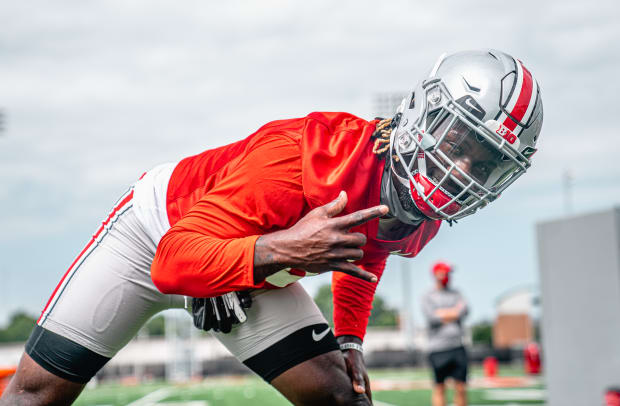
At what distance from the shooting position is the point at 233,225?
7.77ft

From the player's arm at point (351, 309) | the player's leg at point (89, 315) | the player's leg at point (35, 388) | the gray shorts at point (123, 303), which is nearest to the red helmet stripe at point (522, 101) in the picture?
the player's arm at point (351, 309)

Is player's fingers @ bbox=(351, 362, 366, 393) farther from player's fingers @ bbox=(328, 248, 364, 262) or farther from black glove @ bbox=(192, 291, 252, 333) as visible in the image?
player's fingers @ bbox=(328, 248, 364, 262)

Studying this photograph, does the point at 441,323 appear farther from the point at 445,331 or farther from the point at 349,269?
the point at 349,269

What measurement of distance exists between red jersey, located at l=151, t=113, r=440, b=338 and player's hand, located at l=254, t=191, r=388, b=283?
5 centimetres

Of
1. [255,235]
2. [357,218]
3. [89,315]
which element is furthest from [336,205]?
[89,315]

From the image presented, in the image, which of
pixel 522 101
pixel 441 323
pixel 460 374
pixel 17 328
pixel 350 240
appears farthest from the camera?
pixel 17 328

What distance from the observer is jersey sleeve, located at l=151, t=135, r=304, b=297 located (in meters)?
2.24

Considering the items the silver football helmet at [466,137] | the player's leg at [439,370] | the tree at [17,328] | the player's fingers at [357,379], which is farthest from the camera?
the tree at [17,328]

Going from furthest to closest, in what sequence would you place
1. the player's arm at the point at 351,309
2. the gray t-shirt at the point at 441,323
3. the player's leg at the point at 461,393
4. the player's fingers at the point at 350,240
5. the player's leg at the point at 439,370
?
the gray t-shirt at the point at 441,323 < the player's leg at the point at 461,393 < the player's leg at the point at 439,370 < the player's arm at the point at 351,309 < the player's fingers at the point at 350,240

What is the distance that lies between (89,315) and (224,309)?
54cm

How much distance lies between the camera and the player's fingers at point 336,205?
2.24m

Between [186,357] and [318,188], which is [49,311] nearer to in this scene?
[318,188]

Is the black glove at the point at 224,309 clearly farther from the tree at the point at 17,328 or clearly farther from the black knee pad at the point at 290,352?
the tree at the point at 17,328

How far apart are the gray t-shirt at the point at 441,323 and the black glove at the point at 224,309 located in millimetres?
5941
